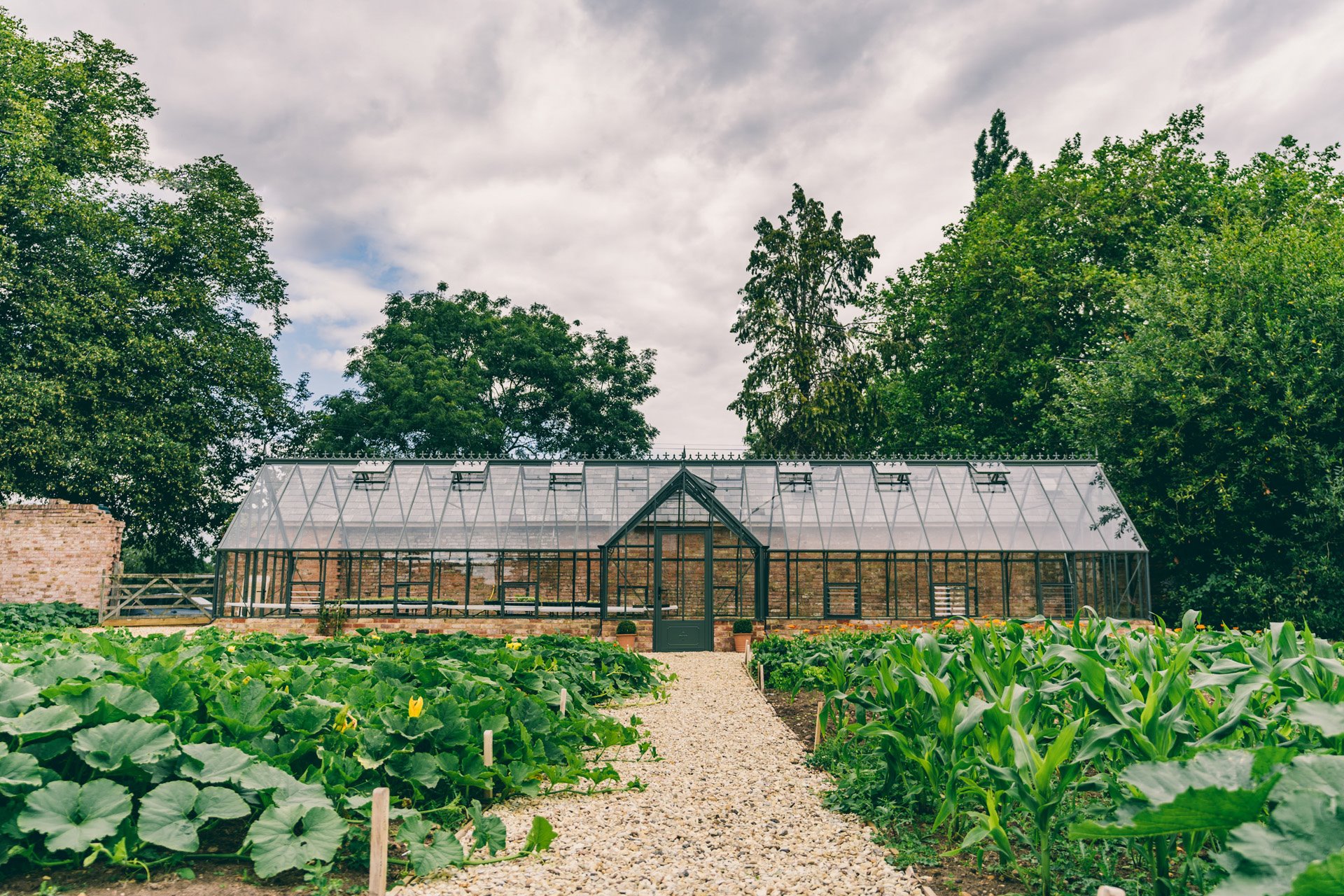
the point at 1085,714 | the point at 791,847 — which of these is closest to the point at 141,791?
the point at 791,847

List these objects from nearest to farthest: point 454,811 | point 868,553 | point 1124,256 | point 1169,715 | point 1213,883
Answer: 1. point 1213,883
2. point 1169,715
3. point 454,811
4. point 868,553
5. point 1124,256

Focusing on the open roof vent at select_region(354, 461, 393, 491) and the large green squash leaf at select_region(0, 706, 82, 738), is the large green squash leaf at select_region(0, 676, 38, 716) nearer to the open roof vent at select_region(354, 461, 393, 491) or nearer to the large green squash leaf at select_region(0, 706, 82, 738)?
the large green squash leaf at select_region(0, 706, 82, 738)

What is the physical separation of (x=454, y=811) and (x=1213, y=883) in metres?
3.73

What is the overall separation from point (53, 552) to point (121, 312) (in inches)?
246

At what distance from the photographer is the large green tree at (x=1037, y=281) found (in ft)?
71.7

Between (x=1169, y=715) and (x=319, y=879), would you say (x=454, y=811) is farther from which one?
(x=1169, y=715)

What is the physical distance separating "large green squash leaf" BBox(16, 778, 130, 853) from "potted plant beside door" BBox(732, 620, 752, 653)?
507 inches

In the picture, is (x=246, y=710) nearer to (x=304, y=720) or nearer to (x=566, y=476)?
(x=304, y=720)

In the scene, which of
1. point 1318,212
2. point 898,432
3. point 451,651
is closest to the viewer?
point 451,651

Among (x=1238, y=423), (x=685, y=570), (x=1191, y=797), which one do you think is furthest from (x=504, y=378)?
(x=1191, y=797)

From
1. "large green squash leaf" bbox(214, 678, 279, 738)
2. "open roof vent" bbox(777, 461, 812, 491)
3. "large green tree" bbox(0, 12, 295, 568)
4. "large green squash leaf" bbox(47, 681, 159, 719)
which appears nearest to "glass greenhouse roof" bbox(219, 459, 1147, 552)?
"open roof vent" bbox(777, 461, 812, 491)

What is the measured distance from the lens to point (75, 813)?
321 cm

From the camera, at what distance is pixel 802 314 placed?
26141 millimetres

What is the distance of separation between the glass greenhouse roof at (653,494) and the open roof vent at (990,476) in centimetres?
3
